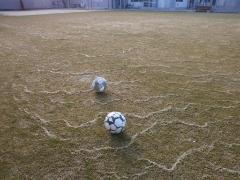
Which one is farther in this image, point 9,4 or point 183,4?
point 183,4

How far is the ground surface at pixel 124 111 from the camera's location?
6.73ft

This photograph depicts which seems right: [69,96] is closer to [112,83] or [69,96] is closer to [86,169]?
[112,83]

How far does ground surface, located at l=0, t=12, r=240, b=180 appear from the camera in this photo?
2053 millimetres

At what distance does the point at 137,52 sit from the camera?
5641mm

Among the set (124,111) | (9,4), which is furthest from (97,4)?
(124,111)

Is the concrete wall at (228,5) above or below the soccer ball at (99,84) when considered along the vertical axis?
below

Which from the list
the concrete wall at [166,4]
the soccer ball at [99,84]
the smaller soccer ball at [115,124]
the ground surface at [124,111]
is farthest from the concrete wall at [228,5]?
the smaller soccer ball at [115,124]

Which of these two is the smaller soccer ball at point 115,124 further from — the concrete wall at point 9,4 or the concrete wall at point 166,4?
the concrete wall at point 166,4

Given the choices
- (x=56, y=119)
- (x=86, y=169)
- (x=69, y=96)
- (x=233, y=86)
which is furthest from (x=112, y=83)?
(x=86, y=169)

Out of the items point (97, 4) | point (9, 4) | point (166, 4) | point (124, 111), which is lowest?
point (97, 4)

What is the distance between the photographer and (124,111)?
2.94 meters

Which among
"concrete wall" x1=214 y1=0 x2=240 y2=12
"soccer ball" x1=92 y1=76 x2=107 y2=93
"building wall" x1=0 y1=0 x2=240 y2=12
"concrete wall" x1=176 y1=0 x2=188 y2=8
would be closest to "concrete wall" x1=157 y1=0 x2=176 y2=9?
"building wall" x1=0 y1=0 x2=240 y2=12

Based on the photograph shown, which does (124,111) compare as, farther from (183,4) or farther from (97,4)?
(97,4)

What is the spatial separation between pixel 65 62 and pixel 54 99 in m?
1.76
